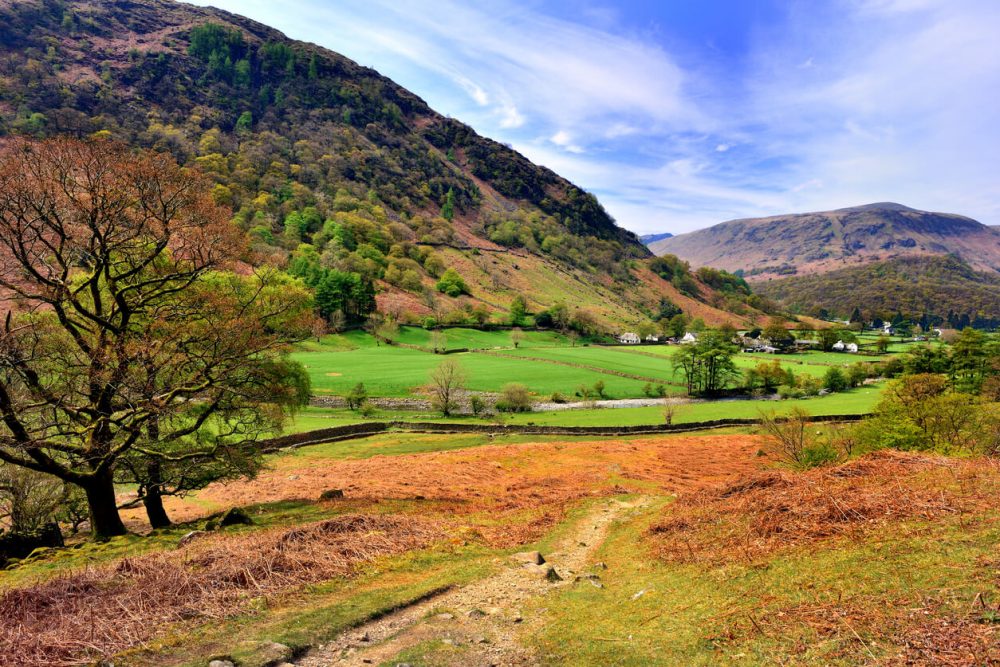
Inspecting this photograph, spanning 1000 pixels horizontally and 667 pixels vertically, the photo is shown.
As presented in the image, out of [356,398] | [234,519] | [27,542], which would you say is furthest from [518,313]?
[27,542]

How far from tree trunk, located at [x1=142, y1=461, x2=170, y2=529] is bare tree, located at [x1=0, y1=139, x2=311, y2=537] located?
85 cm

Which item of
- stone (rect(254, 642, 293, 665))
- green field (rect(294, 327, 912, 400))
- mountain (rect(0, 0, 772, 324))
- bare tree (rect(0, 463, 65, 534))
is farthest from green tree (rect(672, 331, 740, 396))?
stone (rect(254, 642, 293, 665))

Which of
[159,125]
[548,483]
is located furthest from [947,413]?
[159,125]

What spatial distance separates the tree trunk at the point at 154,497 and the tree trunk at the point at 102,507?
1.33m

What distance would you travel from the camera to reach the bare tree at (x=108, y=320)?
549 inches

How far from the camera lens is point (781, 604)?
7.26 metres

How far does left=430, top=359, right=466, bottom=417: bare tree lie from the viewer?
60500mm

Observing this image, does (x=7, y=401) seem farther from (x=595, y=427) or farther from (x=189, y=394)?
(x=595, y=427)

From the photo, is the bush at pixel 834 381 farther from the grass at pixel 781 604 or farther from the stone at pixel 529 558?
the stone at pixel 529 558

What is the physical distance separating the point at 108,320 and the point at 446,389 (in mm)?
45251

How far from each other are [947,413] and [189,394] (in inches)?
1672

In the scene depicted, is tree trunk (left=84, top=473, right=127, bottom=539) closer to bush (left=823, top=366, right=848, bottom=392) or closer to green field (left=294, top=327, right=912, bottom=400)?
green field (left=294, top=327, right=912, bottom=400)

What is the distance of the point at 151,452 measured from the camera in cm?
1608

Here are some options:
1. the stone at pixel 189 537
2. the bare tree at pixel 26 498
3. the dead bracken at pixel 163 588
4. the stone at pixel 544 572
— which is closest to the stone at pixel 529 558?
the stone at pixel 544 572
